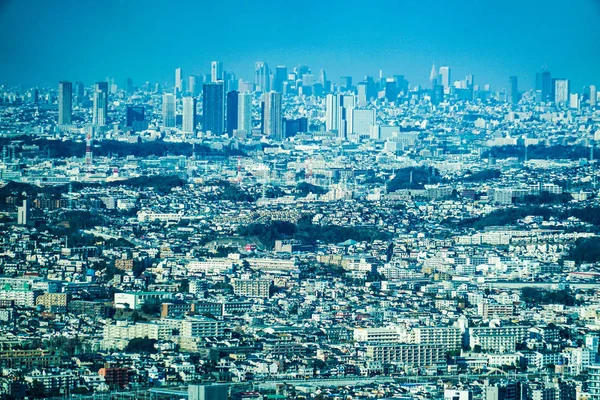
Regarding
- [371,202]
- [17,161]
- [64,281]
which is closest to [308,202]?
[371,202]

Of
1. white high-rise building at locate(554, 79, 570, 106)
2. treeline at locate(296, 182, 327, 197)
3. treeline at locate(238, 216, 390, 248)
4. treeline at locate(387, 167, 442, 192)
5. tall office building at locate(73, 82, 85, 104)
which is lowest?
treeline at locate(238, 216, 390, 248)

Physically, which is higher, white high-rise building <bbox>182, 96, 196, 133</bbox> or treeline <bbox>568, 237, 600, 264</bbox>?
white high-rise building <bbox>182, 96, 196, 133</bbox>

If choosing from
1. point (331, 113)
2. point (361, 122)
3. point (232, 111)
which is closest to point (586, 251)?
point (232, 111)

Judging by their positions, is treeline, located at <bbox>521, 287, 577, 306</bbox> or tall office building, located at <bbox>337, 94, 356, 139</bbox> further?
tall office building, located at <bbox>337, 94, 356, 139</bbox>

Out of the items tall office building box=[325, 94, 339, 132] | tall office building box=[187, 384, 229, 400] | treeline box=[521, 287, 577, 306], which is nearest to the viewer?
tall office building box=[187, 384, 229, 400]

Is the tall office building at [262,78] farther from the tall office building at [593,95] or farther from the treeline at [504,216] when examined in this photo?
the treeline at [504,216]

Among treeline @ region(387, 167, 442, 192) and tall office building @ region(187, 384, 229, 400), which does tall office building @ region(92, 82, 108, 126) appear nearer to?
treeline @ region(387, 167, 442, 192)

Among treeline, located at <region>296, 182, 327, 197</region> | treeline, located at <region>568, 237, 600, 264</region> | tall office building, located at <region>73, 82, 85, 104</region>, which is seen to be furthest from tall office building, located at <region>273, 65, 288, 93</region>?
treeline, located at <region>568, 237, 600, 264</region>

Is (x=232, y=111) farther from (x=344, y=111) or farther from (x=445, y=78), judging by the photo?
(x=445, y=78)
